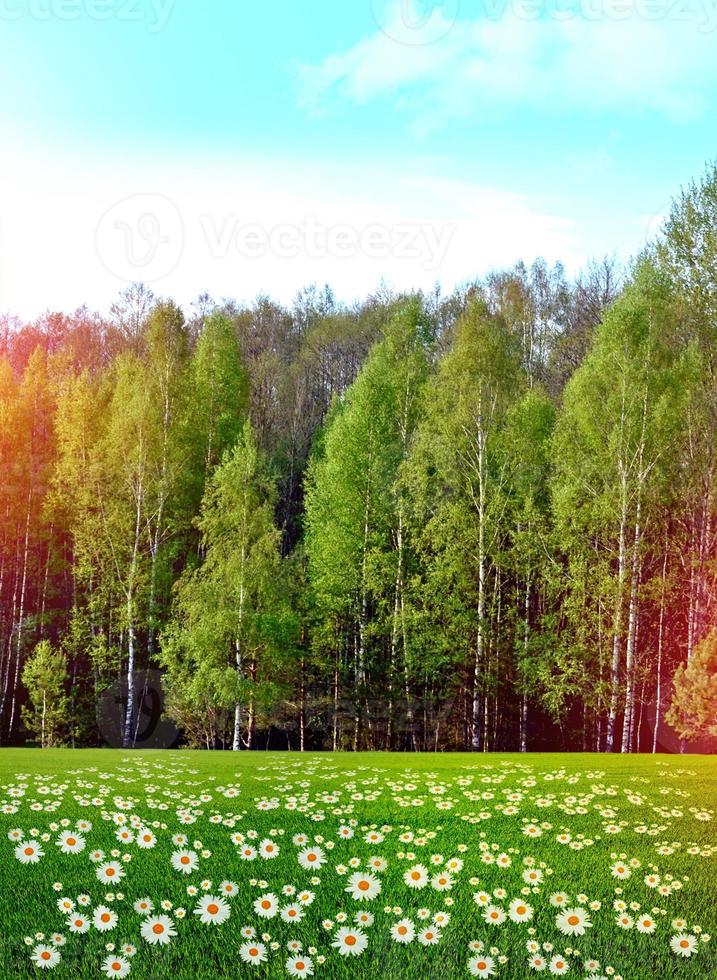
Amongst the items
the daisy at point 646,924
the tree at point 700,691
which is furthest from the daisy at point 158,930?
the tree at point 700,691

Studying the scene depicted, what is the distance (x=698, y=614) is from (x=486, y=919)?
1849 cm

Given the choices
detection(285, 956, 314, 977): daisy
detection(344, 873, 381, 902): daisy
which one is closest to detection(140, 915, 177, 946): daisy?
detection(285, 956, 314, 977): daisy

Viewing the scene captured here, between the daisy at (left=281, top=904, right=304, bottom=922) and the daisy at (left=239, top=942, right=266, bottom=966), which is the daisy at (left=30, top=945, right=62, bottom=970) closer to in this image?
the daisy at (left=239, top=942, right=266, bottom=966)

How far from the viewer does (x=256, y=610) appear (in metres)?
23.5

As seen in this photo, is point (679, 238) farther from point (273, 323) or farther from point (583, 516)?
point (273, 323)

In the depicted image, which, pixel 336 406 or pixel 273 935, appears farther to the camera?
pixel 336 406

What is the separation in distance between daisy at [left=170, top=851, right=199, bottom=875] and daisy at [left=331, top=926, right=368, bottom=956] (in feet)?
5.63

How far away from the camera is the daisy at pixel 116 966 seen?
6684 millimetres

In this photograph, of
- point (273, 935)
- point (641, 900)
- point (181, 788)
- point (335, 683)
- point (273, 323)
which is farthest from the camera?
point (273, 323)

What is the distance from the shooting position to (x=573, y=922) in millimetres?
7559

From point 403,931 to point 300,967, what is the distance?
0.99m

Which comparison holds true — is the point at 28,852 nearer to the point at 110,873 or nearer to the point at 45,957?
the point at 110,873

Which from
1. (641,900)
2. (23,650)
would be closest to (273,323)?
(23,650)

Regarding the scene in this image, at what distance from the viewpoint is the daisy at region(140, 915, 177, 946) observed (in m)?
7.12
